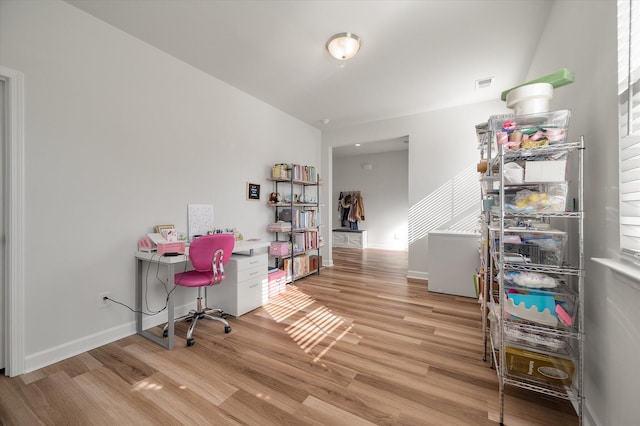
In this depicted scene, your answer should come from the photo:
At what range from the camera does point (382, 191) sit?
736 centimetres

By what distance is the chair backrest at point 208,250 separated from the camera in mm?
2240

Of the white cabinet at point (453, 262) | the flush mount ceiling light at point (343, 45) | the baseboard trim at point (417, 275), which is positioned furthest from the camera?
the baseboard trim at point (417, 275)

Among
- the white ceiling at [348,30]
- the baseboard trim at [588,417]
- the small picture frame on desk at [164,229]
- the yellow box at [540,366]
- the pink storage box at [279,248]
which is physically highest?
the white ceiling at [348,30]

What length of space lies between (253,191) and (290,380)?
2.56 meters

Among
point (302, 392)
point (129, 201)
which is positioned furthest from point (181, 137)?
point (302, 392)

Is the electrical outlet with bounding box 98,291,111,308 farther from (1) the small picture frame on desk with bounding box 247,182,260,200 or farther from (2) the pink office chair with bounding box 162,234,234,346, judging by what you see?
(1) the small picture frame on desk with bounding box 247,182,260,200

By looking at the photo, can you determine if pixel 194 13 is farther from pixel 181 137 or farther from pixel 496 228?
pixel 496 228

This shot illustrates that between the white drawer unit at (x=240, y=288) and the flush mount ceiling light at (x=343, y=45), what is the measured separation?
235cm

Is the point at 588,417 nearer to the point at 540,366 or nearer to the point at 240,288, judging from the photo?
the point at 540,366

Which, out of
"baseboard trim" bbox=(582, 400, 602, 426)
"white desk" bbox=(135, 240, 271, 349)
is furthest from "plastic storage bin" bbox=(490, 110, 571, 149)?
"white desk" bbox=(135, 240, 271, 349)

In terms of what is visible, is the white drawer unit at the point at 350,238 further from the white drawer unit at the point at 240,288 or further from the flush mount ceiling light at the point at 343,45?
the flush mount ceiling light at the point at 343,45

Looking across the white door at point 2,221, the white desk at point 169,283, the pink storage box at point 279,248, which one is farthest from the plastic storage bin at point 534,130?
the white door at point 2,221

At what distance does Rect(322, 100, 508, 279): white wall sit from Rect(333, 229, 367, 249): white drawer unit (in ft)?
9.82

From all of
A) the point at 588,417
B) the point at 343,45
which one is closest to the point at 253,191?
the point at 343,45
